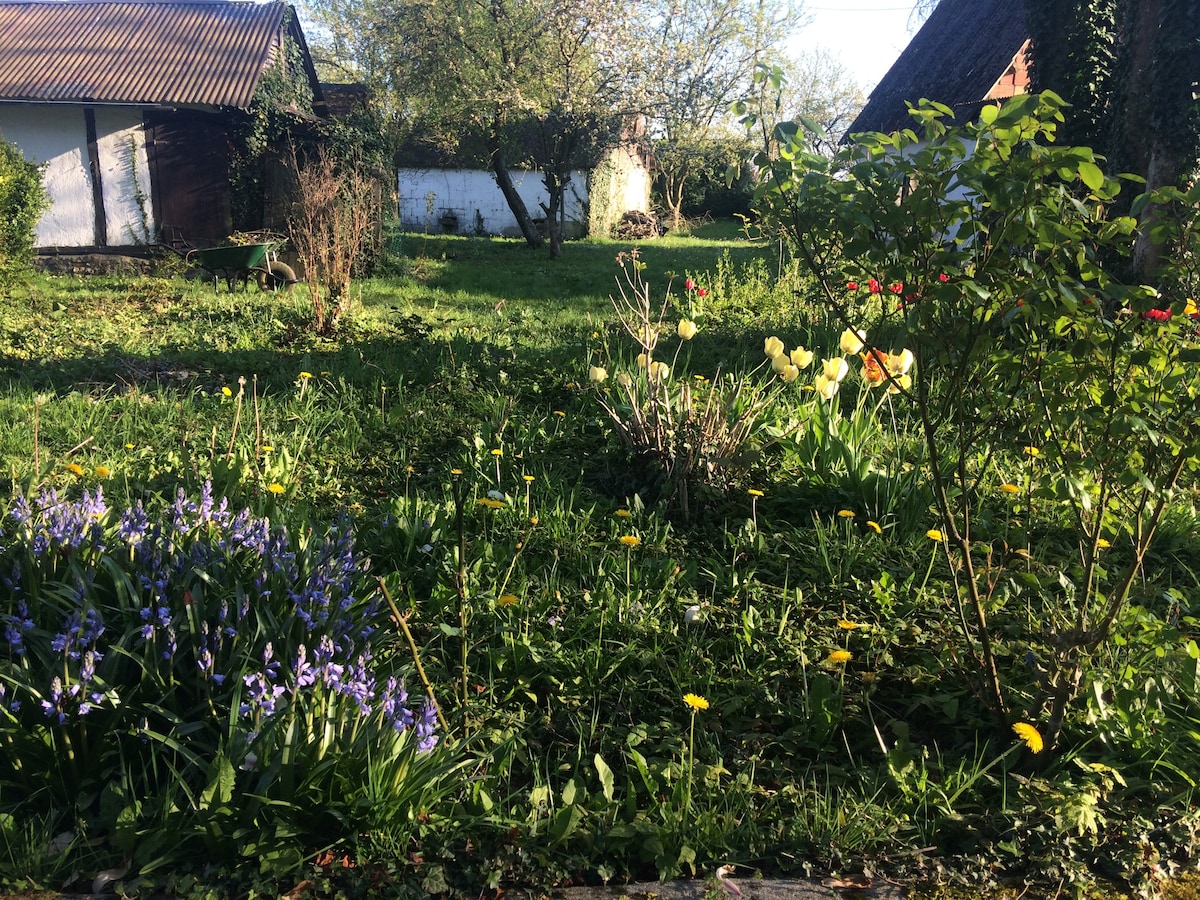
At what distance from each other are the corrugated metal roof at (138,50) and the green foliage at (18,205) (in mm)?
2564

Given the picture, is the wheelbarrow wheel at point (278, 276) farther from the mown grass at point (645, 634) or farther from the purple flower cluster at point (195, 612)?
the purple flower cluster at point (195, 612)

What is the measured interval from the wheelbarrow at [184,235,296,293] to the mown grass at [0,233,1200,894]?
4.32 meters

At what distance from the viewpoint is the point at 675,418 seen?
3912 mm

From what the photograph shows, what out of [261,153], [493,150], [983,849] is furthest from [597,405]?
[493,150]

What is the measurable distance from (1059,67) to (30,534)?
9.67 metres

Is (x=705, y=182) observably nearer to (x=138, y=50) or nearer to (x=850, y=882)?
(x=138, y=50)

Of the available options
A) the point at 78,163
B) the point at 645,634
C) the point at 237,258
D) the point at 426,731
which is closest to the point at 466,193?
the point at 78,163

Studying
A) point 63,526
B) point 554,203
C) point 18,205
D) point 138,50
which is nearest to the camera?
point 63,526

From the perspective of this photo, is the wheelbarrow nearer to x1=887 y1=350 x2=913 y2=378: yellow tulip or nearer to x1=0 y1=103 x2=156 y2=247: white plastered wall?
x1=0 y1=103 x2=156 y2=247: white plastered wall

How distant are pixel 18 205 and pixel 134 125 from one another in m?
3.73

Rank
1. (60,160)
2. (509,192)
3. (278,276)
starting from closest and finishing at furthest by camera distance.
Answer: (278,276) → (60,160) → (509,192)

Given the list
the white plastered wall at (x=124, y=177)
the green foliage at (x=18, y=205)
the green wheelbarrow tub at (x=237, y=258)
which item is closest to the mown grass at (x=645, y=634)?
the green wheelbarrow tub at (x=237, y=258)

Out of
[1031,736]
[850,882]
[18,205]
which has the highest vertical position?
[18,205]

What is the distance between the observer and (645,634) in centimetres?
274
